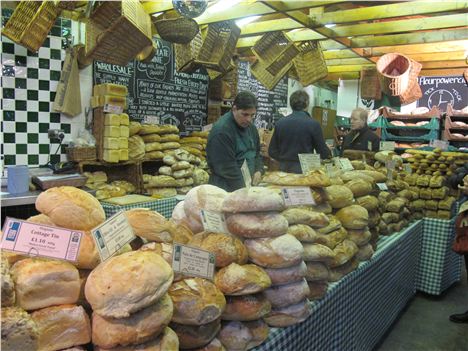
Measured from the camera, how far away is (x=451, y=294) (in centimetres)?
430

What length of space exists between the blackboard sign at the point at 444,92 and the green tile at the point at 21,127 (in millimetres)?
6628

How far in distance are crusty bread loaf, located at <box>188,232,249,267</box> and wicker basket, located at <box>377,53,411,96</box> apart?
4.89m

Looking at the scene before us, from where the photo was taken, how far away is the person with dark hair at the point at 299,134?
4.30 meters

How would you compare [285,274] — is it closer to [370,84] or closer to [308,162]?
[308,162]

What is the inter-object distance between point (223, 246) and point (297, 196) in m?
0.68

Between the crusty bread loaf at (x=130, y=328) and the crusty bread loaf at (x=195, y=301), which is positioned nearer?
the crusty bread loaf at (x=130, y=328)

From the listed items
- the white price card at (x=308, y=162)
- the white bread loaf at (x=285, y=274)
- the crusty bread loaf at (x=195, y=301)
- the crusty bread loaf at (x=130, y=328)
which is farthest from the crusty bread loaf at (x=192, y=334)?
the white price card at (x=308, y=162)

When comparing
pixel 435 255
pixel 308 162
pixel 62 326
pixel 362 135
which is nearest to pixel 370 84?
pixel 362 135

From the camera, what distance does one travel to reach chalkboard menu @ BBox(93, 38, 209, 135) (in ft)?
16.0

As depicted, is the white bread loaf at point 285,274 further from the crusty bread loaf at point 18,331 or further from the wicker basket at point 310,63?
the wicker basket at point 310,63

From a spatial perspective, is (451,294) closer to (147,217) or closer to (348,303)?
(348,303)

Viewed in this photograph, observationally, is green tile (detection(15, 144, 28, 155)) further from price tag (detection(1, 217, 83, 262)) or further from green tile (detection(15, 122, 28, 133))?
price tag (detection(1, 217, 83, 262))

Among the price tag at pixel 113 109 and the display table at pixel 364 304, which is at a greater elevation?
the price tag at pixel 113 109

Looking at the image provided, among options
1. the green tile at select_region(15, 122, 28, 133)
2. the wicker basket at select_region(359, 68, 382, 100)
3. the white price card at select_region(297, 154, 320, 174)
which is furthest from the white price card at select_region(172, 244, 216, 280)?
the wicker basket at select_region(359, 68, 382, 100)
